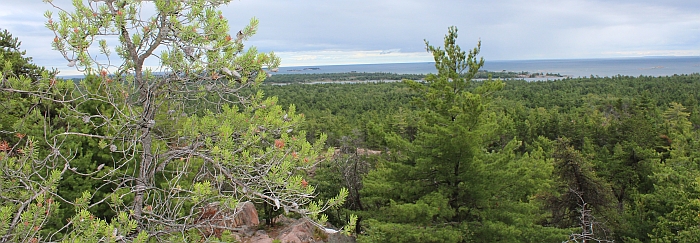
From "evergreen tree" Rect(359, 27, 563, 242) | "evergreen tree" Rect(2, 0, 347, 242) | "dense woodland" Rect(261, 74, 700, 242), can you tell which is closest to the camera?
"evergreen tree" Rect(2, 0, 347, 242)

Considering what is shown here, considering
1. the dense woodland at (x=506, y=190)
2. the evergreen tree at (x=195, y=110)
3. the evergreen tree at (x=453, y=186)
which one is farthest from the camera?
the dense woodland at (x=506, y=190)

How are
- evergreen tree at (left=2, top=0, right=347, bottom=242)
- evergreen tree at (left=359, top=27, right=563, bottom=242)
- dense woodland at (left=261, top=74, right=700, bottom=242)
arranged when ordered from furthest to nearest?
dense woodland at (left=261, top=74, right=700, bottom=242) → evergreen tree at (left=359, top=27, right=563, bottom=242) → evergreen tree at (left=2, top=0, right=347, bottom=242)

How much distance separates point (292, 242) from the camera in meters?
11.8

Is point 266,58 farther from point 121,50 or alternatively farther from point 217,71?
point 121,50

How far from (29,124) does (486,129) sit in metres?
9.67

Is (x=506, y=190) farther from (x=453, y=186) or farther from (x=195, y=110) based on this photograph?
(x=195, y=110)

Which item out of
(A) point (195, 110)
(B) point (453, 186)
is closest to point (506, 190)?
(B) point (453, 186)

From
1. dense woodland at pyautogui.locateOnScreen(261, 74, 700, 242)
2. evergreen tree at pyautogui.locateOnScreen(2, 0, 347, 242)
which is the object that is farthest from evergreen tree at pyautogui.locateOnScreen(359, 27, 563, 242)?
evergreen tree at pyautogui.locateOnScreen(2, 0, 347, 242)

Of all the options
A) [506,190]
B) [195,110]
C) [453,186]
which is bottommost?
[506,190]

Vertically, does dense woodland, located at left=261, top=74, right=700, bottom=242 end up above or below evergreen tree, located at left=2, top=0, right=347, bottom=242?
below

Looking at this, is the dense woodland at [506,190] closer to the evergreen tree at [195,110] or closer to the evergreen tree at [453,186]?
the evergreen tree at [453,186]

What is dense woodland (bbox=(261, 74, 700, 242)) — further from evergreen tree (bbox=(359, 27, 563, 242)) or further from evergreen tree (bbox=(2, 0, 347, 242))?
evergreen tree (bbox=(2, 0, 347, 242))

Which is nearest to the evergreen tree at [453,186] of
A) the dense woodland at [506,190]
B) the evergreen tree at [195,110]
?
the dense woodland at [506,190]

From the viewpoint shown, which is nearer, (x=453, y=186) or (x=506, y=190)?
(x=453, y=186)
